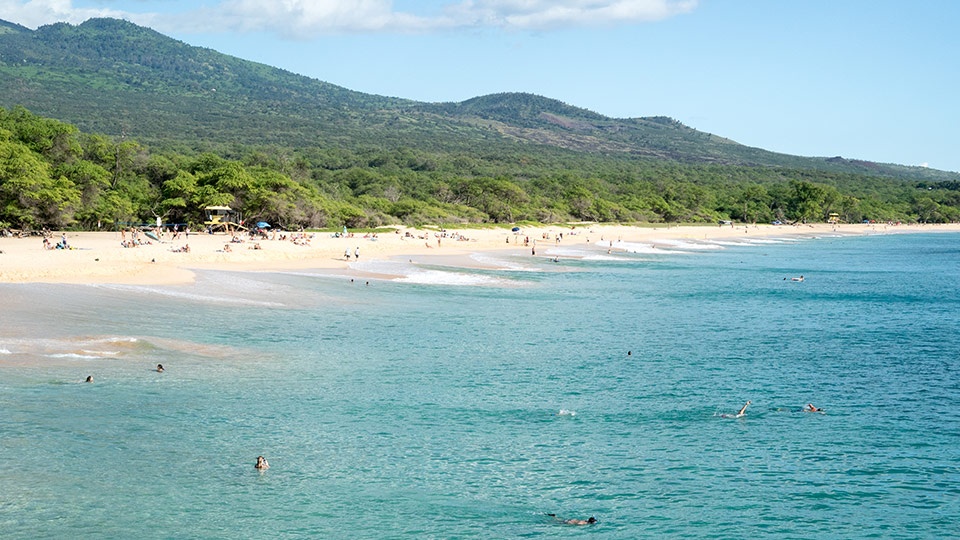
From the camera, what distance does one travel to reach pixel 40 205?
55.6 m

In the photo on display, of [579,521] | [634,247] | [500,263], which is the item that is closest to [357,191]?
[634,247]

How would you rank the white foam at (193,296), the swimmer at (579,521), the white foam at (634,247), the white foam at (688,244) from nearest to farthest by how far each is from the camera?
the swimmer at (579,521)
the white foam at (193,296)
the white foam at (634,247)
the white foam at (688,244)

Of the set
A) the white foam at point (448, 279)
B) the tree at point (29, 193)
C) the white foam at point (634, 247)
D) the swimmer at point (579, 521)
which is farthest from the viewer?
the white foam at point (634, 247)

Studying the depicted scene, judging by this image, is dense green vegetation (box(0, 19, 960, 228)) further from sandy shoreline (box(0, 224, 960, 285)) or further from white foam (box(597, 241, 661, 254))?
white foam (box(597, 241, 661, 254))

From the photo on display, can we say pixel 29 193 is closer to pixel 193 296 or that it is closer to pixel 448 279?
pixel 193 296

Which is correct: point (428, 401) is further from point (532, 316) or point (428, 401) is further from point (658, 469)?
point (532, 316)

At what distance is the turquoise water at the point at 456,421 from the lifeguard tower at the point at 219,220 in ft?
112

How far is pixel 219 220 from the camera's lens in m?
69.6

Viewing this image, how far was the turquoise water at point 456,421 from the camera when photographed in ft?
42.3

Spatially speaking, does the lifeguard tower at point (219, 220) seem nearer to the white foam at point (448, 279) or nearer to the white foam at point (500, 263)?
the white foam at point (500, 263)

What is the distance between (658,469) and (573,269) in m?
42.7

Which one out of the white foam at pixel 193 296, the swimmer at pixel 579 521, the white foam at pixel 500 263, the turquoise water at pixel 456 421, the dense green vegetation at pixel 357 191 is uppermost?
the dense green vegetation at pixel 357 191

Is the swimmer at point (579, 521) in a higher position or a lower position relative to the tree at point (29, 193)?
lower

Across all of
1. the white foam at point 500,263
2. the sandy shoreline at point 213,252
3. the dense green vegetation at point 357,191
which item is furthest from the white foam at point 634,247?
the white foam at point 500,263
